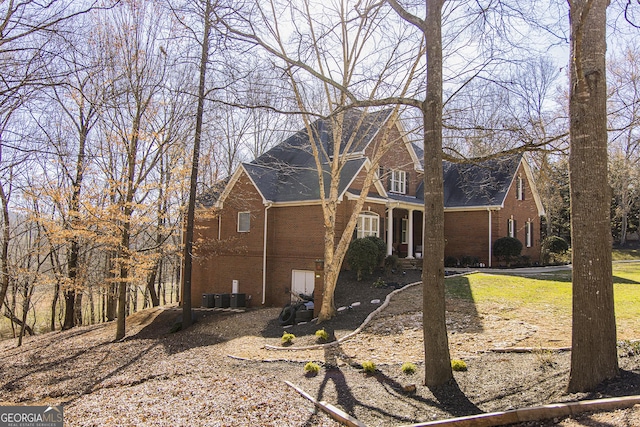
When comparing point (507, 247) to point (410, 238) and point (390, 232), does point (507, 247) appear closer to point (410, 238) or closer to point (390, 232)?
point (410, 238)

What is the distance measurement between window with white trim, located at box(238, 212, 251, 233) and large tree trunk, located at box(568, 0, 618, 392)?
17.1 m

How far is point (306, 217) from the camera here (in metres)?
19.3

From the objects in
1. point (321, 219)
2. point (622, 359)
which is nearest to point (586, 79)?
point (622, 359)

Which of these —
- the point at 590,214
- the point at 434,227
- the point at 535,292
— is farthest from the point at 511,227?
the point at 590,214

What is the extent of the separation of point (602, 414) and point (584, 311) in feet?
4.32

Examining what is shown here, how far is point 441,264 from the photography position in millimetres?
6309

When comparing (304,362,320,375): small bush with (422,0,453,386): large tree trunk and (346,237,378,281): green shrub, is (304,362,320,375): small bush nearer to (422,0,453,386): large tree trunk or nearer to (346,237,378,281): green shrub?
(422,0,453,386): large tree trunk

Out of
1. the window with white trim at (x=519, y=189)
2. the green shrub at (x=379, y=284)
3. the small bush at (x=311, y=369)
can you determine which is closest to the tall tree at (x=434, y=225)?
the small bush at (x=311, y=369)

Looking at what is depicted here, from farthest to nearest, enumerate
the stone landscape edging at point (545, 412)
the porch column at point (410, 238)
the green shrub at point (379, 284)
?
the porch column at point (410, 238), the green shrub at point (379, 284), the stone landscape edging at point (545, 412)

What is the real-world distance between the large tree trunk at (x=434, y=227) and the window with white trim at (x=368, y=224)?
1351cm

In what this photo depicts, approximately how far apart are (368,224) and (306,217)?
3.29 m

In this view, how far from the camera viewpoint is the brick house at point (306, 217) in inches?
756
